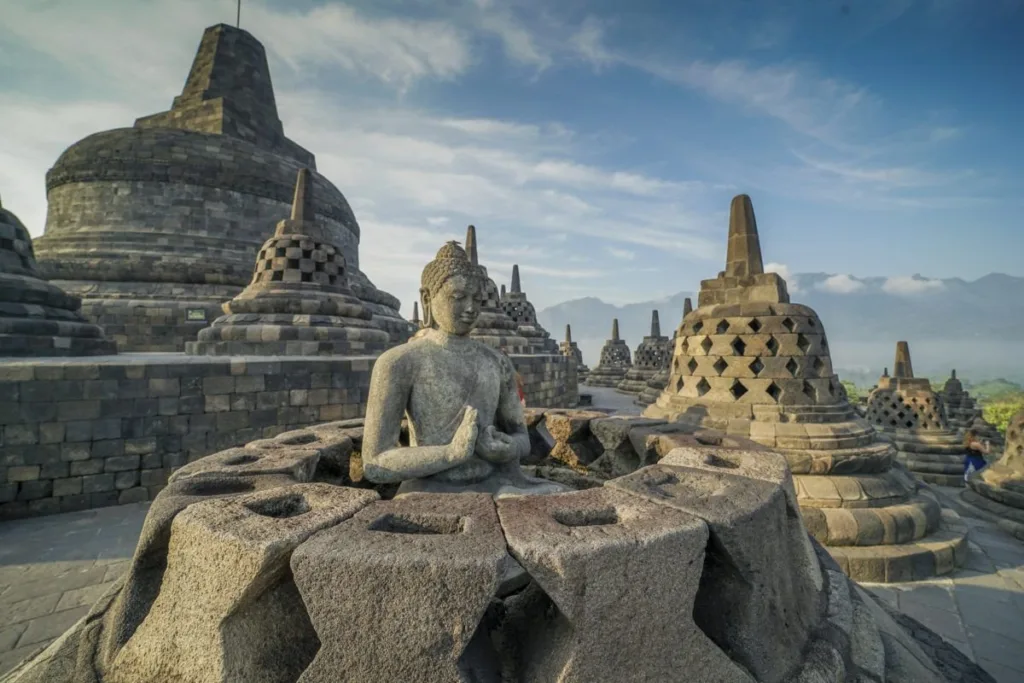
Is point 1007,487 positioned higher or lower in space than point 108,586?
higher

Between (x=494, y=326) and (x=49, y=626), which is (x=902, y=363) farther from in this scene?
(x=49, y=626)

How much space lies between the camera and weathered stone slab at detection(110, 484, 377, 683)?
4.24 feet

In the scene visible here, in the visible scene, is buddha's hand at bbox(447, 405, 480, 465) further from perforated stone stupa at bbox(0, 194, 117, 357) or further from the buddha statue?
perforated stone stupa at bbox(0, 194, 117, 357)

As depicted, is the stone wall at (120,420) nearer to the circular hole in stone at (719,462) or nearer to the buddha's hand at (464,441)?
the buddha's hand at (464,441)

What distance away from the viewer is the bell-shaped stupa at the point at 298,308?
8.37 m

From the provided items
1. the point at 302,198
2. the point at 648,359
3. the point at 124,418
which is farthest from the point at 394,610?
the point at 648,359

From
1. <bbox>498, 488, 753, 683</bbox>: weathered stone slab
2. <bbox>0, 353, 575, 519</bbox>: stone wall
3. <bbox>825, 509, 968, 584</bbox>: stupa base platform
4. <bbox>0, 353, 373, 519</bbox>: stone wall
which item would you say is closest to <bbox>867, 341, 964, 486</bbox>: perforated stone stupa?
<bbox>825, 509, 968, 584</bbox>: stupa base platform

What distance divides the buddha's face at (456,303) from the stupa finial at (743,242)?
5.14m

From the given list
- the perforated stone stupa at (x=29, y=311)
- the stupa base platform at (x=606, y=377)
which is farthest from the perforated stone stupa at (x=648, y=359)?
the perforated stone stupa at (x=29, y=311)

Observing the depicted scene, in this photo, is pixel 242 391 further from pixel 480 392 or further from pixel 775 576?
pixel 775 576

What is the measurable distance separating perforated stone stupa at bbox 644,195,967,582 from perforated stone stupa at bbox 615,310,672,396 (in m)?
14.9

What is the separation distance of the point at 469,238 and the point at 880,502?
11.2 metres

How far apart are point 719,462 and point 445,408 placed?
145 centimetres

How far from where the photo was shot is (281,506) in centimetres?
168
